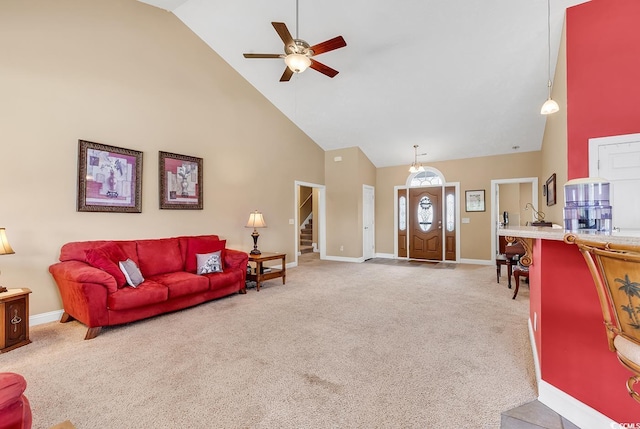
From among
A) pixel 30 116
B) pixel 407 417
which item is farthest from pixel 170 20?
pixel 407 417

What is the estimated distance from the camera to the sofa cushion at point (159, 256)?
3891mm

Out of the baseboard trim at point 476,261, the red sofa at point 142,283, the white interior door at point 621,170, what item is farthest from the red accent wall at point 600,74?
the red sofa at point 142,283

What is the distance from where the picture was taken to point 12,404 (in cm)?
104

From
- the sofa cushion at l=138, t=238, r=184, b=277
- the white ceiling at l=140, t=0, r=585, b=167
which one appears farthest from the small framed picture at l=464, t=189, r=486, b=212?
the sofa cushion at l=138, t=238, r=184, b=277

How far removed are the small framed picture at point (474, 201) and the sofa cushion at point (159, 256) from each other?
6482 millimetres

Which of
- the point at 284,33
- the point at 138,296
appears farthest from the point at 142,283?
the point at 284,33

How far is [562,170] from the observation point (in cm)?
370

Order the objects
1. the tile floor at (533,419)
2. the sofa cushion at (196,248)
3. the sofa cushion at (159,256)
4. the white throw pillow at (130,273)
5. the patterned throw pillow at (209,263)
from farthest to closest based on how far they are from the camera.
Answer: the sofa cushion at (196,248) → the patterned throw pillow at (209,263) → the sofa cushion at (159,256) → the white throw pillow at (130,273) → the tile floor at (533,419)

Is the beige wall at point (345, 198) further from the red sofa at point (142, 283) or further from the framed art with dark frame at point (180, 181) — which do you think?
the framed art with dark frame at point (180, 181)

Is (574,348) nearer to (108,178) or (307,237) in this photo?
(108,178)

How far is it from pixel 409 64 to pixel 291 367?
4.55 metres

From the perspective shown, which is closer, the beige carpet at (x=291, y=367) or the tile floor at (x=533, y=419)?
the tile floor at (x=533, y=419)

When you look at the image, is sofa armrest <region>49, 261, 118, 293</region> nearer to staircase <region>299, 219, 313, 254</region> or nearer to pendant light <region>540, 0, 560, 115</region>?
pendant light <region>540, 0, 560, 115</region>

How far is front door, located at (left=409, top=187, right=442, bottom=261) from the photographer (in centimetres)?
768
